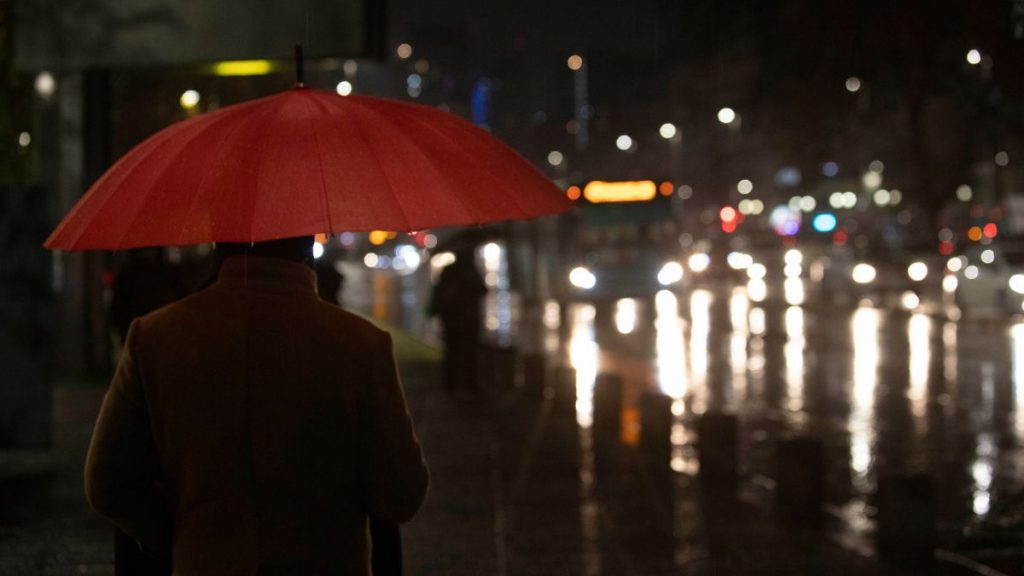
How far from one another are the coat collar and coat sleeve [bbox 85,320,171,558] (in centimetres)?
25

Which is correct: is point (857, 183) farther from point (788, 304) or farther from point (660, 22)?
point (660, 22)

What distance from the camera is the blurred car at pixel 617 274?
1510 inches

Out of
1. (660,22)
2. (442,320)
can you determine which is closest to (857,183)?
(660,22)

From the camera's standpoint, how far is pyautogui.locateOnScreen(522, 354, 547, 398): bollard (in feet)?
57.1

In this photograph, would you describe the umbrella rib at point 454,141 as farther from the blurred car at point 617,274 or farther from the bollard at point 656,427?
the blurred car at point 617,274

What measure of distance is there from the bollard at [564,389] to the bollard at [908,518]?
21.5 feet

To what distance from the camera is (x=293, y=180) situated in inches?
148

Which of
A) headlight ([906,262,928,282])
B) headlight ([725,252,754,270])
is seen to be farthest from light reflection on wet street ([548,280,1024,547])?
headlight ([725,252,754,270])

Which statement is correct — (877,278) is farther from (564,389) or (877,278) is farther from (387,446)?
(387,446)

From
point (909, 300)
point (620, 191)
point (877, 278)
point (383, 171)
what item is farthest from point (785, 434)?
point (877, 278)

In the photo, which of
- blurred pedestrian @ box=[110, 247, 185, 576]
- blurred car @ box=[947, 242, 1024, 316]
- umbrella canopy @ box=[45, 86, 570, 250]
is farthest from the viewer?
blurred car @ box=[947, 242, 1024, 316]

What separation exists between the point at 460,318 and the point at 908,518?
946 centimetres

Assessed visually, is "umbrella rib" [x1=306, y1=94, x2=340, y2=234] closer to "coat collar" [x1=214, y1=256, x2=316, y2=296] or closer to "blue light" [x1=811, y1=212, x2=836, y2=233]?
"coat collar" [x1=214, y1=256, x2=316, y2=296]

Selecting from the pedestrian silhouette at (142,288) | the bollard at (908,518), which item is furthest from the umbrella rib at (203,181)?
the pedestrian silhouette at (142,288)
